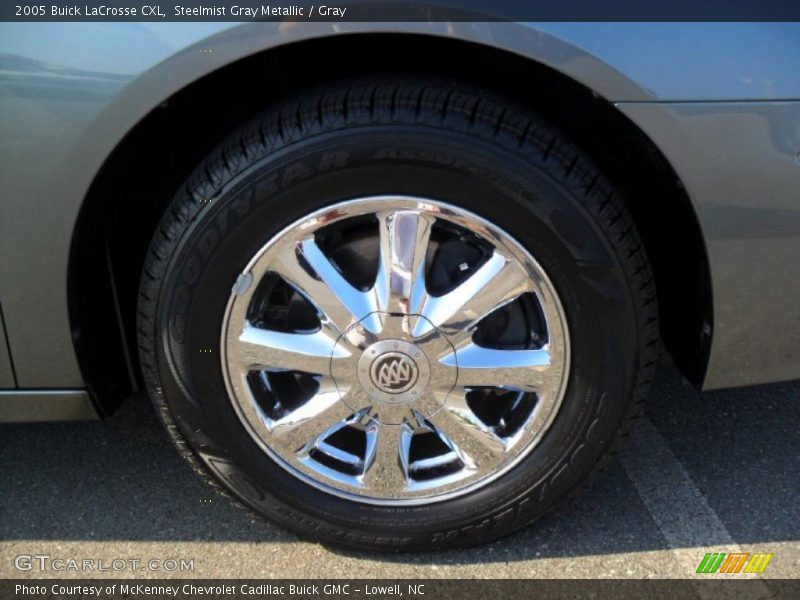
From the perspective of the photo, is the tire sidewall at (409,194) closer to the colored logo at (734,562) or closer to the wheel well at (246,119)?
the wheel well at (246,119)

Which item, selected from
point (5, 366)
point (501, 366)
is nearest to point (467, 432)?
point (501, 366)

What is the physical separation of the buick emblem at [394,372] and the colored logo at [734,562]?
80 cm

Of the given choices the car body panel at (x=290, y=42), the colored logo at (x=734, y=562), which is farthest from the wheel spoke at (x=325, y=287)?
the colored logo at (x=734, y=562)

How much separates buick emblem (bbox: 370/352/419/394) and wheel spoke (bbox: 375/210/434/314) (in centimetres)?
11

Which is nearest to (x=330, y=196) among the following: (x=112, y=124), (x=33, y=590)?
(x=112, y=124)

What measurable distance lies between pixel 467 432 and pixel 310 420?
1.17 ft

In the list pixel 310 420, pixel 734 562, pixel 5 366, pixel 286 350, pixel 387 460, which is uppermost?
pixel 5 366

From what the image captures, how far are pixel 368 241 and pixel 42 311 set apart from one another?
2.31 ft

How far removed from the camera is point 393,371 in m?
1.76

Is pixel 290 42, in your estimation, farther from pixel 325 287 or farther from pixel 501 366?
pixel 501 366

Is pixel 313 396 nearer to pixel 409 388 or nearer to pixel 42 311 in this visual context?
pixel 409 388

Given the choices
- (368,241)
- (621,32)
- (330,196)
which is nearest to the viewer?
(621,32)

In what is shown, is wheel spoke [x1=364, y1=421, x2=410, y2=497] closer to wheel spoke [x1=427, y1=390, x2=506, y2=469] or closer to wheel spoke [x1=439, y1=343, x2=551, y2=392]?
wheel spoke [x1=427, y1=390, x2=506, y2=469]

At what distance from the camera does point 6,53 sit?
1.51 meters
